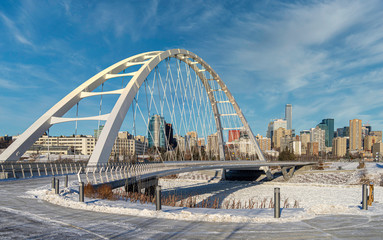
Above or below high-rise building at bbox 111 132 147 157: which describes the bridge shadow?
below

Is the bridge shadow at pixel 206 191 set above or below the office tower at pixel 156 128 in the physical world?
below

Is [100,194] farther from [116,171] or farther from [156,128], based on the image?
[156,128]

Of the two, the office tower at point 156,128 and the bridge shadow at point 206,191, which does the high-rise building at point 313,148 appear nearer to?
the office tower at point 156,128

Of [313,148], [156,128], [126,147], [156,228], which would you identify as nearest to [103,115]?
[126,147]

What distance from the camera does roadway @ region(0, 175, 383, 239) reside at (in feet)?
18.9

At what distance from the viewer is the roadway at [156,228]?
5.77 meters

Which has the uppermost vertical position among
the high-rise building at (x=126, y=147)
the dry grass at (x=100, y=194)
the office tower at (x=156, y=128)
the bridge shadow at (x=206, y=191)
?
the office tower at (x=156, y=128)

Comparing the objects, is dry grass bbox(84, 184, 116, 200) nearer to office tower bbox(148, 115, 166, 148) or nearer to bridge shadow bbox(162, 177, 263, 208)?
office tower bbox(148, 115, 166, 148)

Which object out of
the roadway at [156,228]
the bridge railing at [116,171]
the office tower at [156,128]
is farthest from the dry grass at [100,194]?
the office tower at [156,128]

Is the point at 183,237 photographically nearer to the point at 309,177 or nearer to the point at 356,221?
the point at 356,221

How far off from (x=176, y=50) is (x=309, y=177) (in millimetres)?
34328

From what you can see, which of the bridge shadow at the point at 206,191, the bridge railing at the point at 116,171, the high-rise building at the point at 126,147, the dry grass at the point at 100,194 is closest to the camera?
the dry grass at the point at 100,194

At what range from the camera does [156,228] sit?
634cm

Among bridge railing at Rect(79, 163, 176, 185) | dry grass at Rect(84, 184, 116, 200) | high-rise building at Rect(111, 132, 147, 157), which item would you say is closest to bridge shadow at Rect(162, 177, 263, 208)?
high-rise building at Rect(111, 132, 147, 157)
